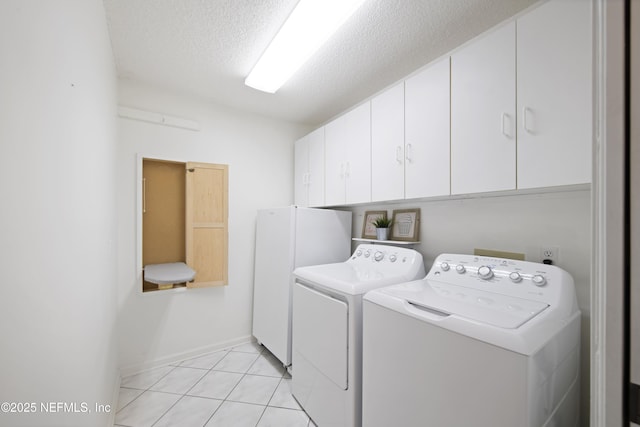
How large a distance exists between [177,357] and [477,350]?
2.64 m

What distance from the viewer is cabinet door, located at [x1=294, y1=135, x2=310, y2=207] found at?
2842 mm

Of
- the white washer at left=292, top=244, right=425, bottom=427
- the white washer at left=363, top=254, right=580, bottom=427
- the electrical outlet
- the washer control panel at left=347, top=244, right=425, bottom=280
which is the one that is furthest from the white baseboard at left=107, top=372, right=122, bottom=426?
the electrical outlet

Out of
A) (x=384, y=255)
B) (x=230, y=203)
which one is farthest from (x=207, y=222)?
(x=384, y=255)

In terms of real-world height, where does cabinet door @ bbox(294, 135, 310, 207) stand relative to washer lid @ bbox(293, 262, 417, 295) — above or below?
above

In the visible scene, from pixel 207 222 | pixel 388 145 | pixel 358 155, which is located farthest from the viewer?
pixel 207 222

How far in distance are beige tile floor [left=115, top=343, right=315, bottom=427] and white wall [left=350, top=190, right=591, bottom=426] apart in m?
1.57

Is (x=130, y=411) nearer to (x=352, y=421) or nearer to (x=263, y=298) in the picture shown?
(x=263, y=298)

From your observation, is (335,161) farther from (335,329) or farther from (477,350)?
(477,350)

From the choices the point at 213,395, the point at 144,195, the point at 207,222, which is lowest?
the point at 213,395

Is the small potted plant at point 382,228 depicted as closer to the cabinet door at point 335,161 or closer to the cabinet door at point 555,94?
the cabinet door at point 335,161

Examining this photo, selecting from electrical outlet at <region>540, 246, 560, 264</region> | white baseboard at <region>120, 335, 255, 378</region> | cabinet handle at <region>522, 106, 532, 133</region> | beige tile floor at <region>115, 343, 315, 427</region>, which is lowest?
beige tile floor at <region>115, 343, 315, 427</region>

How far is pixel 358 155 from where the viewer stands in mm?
2121

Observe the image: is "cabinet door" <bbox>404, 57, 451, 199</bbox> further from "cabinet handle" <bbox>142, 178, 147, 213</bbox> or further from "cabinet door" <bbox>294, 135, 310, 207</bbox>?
"cabinet handle" <bbox>142, 178, 147, 213</bbox>

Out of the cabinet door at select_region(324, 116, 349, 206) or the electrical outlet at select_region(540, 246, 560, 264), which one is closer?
the electrical outlet at select_region(540, 246, 560, 264)
